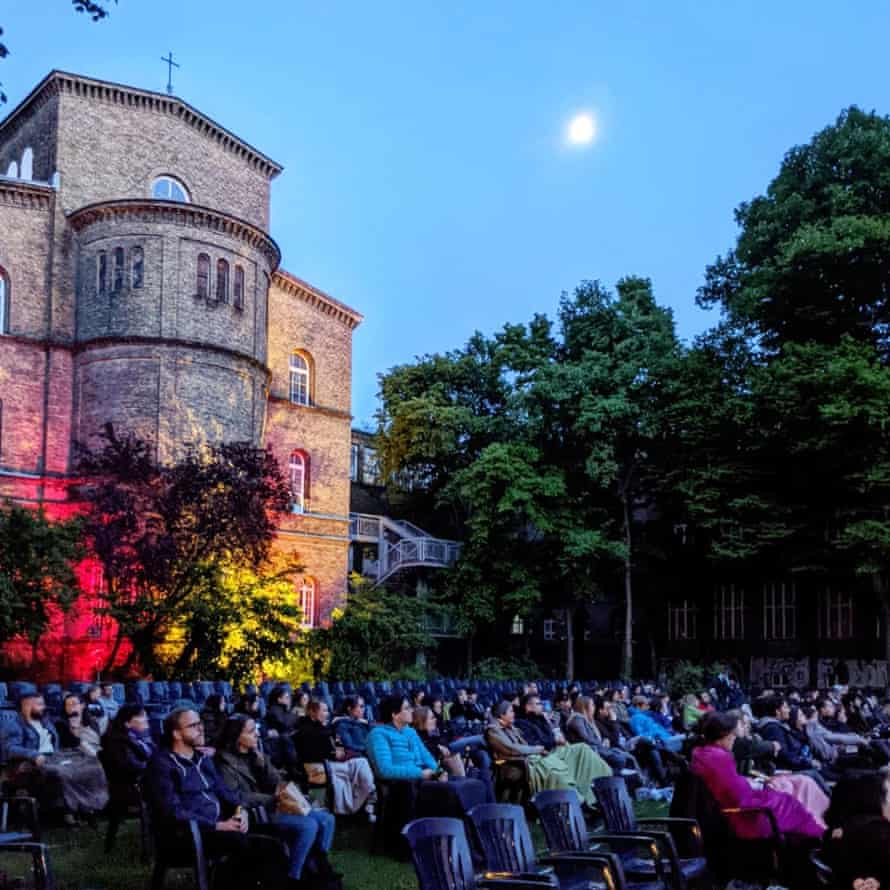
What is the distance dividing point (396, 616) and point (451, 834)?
2943 centimetres

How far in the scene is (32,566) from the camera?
24.0m

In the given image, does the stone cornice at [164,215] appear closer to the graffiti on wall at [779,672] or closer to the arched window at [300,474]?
the arched window at [300,474]

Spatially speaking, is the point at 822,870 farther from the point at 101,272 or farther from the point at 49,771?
the point at 101,272

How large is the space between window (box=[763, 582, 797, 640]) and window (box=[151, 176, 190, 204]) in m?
23.7

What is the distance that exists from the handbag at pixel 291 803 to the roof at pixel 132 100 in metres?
30.2

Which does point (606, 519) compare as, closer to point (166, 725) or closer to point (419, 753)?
point (419, 753)

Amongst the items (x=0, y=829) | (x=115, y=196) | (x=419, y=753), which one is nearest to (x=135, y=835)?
(x=0, y=829)

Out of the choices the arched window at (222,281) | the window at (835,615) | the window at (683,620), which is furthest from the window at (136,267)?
the window at (835,615)

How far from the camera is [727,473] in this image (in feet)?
118

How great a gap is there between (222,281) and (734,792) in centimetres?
2753

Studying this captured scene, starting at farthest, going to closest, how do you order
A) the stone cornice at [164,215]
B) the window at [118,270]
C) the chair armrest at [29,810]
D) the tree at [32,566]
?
the window at [118,270], the stone cornice at [164,215], the tree at [32,566], the chair armrest at [29,810]

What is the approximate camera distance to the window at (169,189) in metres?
35.4

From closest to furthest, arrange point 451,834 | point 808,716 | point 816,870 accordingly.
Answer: point 451,834
point 816,870
point 808,716

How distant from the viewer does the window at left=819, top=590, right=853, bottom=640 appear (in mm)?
37781
